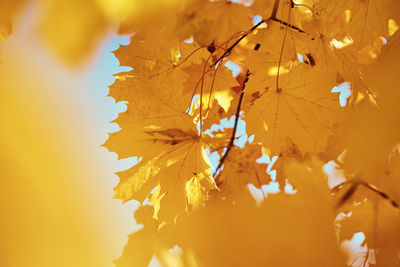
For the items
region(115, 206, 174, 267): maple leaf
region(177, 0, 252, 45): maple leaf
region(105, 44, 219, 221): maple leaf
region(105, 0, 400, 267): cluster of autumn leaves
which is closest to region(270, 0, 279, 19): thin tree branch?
region(105, 0, 400, 267): cluster of autumn leaves

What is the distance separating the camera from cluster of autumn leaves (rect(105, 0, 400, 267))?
753mm

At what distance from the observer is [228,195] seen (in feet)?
4.24

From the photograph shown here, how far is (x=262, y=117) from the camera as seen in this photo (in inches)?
41.8

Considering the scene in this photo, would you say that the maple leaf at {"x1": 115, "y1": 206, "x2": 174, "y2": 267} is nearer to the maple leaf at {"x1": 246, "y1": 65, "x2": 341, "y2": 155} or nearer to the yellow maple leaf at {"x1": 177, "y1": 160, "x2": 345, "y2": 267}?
the yellow maple leaf at {"x1": 177, "y1": 160, "x2": 345, "y2": 267}

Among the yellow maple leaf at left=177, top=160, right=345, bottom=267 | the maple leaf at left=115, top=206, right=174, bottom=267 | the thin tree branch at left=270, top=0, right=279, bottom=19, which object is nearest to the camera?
the yellow maple leaf at left=177, top=160, right=345, bottom=267

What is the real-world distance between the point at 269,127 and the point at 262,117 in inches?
1.8

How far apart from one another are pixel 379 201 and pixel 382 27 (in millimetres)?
648

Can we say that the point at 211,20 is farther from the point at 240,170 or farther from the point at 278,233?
the point at 240,170

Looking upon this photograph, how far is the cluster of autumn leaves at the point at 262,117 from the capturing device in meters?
0.75

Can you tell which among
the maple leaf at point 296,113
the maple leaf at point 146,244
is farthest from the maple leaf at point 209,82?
the maple leaf at point 146,244

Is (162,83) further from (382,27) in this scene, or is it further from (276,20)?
(382,27)

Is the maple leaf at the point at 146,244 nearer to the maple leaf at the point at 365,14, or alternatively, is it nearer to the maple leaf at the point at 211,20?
the maple leaf at the point at 211,20

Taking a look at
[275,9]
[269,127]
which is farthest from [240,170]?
[275,9]

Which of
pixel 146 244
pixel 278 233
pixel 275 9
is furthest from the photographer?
pixel 146 244
